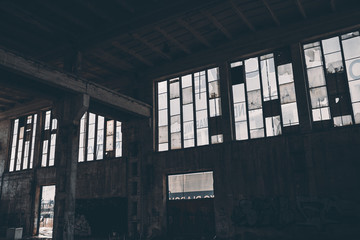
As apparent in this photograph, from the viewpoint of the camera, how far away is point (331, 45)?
15422 millimetres

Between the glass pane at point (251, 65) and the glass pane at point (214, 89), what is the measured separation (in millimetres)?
1869

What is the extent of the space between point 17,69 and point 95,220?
437 inches

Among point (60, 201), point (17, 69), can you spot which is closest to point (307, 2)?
point (17, 69)

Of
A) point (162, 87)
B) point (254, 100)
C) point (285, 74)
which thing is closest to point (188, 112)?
point (162, 87)

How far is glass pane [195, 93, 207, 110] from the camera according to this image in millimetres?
18328

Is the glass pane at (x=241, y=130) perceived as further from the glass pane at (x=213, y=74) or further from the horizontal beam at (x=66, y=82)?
the horizontal beam at (x=66, y=82)

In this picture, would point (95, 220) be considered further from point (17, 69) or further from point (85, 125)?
point (17, 69)

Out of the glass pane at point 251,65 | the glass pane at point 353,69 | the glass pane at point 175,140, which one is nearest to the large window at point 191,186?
the glass pane at point 175,140

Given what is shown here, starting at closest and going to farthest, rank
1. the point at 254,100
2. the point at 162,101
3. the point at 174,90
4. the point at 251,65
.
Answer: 1. the point at 254,100
2. the point at 251,65
3. the point at 174,90
4. the point at 162,101

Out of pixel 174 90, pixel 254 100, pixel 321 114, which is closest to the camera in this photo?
pixel 321 114

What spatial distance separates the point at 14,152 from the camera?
26.7m

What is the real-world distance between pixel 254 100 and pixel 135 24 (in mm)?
7351

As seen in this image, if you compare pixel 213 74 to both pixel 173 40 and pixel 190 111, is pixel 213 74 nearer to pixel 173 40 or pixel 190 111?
pixel 190 111

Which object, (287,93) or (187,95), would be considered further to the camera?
(187,95)
